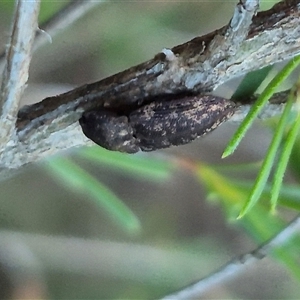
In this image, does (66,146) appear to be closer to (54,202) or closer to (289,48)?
(289,48)

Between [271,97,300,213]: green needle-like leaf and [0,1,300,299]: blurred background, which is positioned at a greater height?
[0,1,300,299]: blurred background

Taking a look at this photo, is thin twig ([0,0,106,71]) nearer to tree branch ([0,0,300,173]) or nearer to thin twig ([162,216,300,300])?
tree branch ([0,0,300,173])

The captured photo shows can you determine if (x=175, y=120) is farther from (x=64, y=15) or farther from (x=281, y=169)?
(x=64, y=15)

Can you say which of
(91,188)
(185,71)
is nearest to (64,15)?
(91,188)

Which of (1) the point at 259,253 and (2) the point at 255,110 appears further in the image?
(1) the point at 259,253

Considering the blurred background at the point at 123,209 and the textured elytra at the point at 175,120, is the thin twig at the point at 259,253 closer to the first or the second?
the blurred background at the point at 123,209


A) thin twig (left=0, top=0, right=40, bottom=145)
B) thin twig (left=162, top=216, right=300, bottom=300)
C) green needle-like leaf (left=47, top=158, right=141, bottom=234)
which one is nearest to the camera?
thin twig (left=0, top=0, right=40, bottom=145)

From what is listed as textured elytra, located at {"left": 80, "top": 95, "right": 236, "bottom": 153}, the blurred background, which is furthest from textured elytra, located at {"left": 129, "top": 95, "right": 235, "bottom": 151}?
the blurred background
